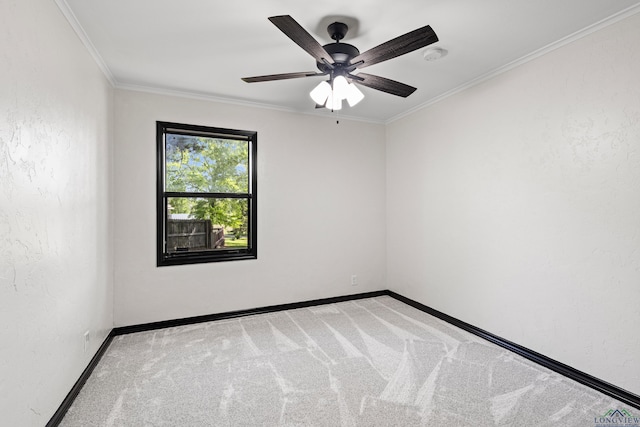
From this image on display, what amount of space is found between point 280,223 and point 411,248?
67.2 inches

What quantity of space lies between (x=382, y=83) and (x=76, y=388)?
3.06 metres

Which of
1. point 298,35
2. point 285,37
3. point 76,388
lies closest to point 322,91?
point 285,37

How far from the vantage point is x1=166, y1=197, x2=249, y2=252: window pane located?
3525mm

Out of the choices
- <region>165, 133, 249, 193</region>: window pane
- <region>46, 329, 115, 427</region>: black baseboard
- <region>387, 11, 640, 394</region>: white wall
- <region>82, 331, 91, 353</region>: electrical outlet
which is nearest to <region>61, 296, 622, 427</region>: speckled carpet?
<region>46, 329, 115, 427</region>: black baseboard

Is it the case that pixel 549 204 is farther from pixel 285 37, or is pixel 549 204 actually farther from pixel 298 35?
pixel 285 37

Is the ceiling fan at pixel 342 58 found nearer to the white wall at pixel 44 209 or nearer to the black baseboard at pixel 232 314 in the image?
the white wall at pixel 44 209

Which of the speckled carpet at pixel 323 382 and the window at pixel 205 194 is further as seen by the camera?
the window at pixel 205 194

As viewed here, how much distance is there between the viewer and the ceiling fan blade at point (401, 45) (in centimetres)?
171

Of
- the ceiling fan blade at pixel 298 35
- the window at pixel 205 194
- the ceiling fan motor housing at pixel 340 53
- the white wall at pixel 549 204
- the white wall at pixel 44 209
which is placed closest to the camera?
the white wall at pixel 44 209

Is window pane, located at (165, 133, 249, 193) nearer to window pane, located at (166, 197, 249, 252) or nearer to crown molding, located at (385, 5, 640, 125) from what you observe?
window pane, located at (166, 197, 249, 252)

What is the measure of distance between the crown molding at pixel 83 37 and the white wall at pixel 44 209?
5 centimetres

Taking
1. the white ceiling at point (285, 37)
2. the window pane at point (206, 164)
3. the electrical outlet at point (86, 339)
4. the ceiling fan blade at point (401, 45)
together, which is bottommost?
the electrical outlet at point (86, 339)

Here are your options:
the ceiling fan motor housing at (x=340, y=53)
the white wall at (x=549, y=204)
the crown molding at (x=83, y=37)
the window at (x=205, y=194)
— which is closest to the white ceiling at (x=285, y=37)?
the crown molding at (x=83, y=37)

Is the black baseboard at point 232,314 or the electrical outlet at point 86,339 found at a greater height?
the electrical outlet at point 86,339
